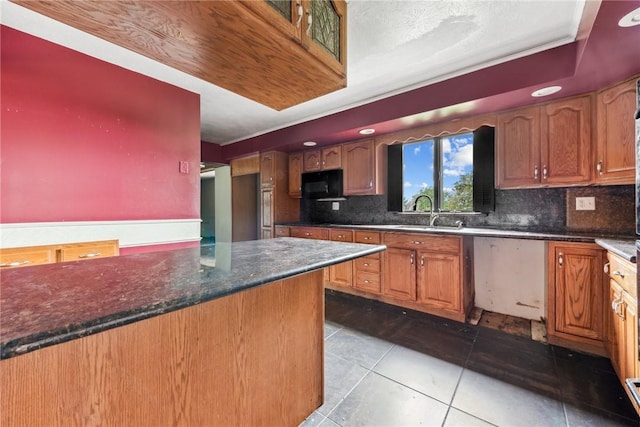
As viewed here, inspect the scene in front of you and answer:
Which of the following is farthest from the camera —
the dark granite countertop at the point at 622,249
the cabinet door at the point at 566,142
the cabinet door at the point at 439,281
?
the cabinet door at the point at 439,281

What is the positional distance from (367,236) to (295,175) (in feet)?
5.62

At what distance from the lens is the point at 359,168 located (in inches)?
137

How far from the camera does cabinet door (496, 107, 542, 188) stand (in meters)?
2.31

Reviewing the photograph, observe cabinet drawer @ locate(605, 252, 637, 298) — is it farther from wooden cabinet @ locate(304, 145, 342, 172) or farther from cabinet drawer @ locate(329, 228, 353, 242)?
wooden cabinet @ locate(304, 145, 342, 172)

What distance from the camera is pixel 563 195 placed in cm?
240

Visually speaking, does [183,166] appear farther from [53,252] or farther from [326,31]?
[326,31]

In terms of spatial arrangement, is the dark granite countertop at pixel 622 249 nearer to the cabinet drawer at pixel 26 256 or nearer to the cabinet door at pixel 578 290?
the cabinet door at pixel 578 290

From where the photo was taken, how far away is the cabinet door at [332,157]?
12.0 feet

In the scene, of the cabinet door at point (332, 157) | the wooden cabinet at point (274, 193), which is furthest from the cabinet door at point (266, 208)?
the cabinet door at point (332, 157)

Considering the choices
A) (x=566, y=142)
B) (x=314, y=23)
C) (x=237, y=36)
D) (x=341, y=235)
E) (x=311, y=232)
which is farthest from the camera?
(x=311, y=232)

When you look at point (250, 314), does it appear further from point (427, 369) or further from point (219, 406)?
point (427, 369)

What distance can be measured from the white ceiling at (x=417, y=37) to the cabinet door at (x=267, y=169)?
1500 mm

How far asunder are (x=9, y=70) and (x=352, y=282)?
3.47m

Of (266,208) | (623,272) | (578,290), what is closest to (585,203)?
(578,290)
